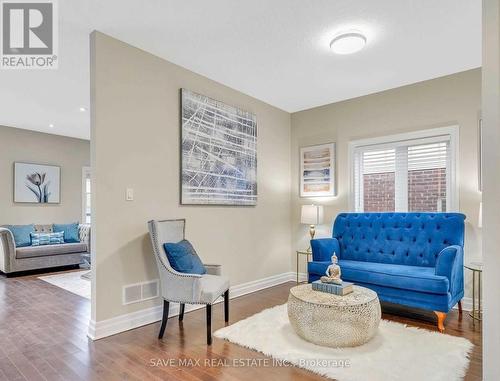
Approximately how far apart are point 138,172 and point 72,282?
2859 millimetres

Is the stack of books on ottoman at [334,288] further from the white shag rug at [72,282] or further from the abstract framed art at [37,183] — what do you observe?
the abstract framed art at [37,183]

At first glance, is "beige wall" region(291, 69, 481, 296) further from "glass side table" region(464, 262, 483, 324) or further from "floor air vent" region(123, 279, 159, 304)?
"floor air vent" region(123, 279, 159, 304)

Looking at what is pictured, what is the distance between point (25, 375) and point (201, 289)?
1.30m

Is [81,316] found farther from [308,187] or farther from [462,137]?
[462,137]

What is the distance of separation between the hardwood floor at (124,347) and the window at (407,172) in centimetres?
134

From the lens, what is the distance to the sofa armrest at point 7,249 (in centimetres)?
531

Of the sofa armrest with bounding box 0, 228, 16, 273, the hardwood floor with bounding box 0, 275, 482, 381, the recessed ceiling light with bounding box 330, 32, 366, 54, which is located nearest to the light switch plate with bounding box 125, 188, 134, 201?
the hardwood floor with bounding box 0, 275, 482, 381

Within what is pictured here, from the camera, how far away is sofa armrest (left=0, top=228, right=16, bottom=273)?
5309mm

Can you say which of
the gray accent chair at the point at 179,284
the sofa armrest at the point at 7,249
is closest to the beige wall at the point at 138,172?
the gray accent chair at the point at 179,284

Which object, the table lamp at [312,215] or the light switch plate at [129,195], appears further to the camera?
the table lamp at [312,215]

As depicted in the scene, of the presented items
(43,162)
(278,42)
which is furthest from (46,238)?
(278,42)

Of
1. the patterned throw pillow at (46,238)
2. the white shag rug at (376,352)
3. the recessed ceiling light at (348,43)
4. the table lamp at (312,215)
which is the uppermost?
the recessed ceiling light at (348,43)

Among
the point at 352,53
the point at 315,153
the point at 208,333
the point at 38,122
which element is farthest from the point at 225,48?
the point at 38,122

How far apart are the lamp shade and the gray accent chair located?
1879 mm
